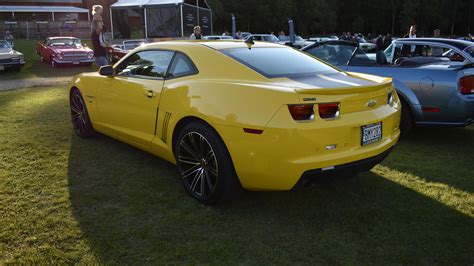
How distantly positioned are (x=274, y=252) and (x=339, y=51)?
174 inches

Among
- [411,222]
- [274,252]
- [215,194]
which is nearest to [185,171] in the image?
[215,194]

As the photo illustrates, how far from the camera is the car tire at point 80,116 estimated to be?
5.32 metres

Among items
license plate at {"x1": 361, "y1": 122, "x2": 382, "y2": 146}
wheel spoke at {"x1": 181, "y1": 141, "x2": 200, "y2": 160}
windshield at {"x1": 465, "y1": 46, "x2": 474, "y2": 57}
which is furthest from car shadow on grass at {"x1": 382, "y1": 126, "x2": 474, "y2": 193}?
wheel spoke at {"x1": 181, "y1": 141, "x2": 200, "y2": 160}

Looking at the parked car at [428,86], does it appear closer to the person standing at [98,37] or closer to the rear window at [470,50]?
the rear window at [470,50]

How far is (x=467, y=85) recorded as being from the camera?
505cm

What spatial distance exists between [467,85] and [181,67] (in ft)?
12.0

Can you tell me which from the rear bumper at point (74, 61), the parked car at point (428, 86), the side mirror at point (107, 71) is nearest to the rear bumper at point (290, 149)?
the side mirror at point (107, 71)

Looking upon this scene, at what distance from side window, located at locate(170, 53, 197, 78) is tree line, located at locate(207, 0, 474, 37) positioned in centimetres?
4959

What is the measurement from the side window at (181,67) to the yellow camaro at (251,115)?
0.01 metres

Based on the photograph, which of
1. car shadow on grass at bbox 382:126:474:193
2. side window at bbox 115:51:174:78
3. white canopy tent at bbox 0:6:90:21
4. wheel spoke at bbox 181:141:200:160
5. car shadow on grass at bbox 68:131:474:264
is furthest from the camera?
white canopy tent at bbox 0:6:90:21

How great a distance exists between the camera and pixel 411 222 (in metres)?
3.21

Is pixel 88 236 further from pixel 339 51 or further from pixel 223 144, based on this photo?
pixel 339 51

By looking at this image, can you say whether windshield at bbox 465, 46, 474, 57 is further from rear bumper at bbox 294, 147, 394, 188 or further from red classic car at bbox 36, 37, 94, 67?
red classic car at bbox 36, 37, 94, 67

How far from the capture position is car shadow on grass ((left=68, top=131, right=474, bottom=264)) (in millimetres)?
2762
